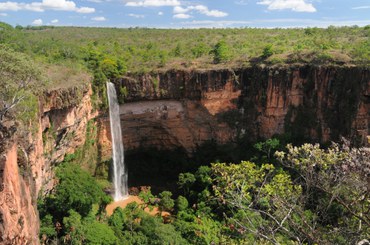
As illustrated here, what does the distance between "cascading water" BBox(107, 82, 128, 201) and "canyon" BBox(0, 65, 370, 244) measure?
1.46 feet

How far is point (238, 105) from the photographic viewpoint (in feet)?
74.9

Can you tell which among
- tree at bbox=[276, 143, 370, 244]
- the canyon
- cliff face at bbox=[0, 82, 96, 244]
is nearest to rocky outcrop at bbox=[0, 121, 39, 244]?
cliff face at bbox=[0, 82, 96, 244]

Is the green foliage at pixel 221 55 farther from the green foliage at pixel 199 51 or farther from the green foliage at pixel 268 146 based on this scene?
the green foliage at pixel 268 146

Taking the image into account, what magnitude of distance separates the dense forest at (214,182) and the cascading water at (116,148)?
0.61 metres

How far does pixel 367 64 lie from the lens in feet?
63.1

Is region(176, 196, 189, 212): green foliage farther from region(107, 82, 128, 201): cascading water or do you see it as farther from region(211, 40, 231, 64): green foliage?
region(211, 40, 231, 64): green foliage

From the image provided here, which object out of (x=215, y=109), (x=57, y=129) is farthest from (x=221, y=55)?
(x=57, y=129)

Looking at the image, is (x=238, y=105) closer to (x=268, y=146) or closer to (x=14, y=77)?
(x=268, y=146)

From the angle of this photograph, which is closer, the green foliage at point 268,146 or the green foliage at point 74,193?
the green foliage at point 74,193

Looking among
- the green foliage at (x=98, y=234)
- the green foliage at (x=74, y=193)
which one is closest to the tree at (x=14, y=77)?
the green foliage at (x=74, y=193)

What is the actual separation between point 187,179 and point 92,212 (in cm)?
627

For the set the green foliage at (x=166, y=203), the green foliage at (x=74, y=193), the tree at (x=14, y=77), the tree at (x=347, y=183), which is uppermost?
the tree at (x=14, y=77)

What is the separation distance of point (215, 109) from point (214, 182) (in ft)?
15.8

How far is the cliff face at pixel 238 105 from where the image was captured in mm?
20617
